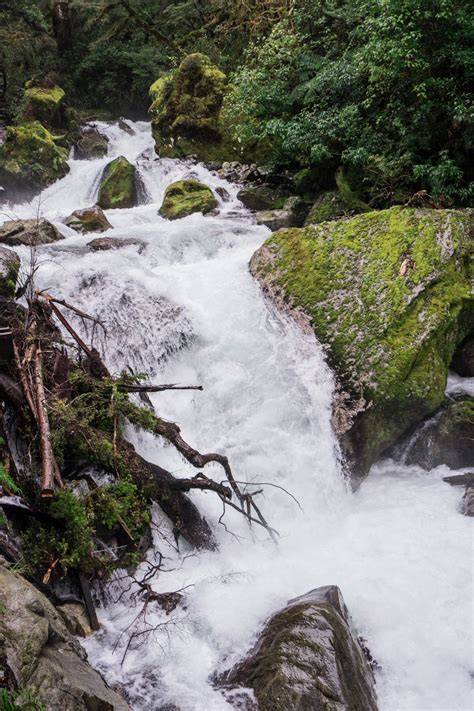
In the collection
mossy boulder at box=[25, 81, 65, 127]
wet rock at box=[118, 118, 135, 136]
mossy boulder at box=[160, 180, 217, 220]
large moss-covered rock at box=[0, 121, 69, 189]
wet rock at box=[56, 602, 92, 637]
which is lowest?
wet rock at box=[56, 602, 92, 637]

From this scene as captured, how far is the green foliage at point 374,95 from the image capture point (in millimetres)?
8250

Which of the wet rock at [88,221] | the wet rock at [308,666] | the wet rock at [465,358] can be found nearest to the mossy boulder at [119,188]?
the wet rock at [88,221]

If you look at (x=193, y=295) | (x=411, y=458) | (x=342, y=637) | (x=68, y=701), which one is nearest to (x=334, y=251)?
(x=193, y=295)

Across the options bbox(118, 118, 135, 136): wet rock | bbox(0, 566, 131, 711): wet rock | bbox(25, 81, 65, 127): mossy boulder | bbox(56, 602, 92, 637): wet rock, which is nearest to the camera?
bbox(0, 566, 131, 711): wet rock

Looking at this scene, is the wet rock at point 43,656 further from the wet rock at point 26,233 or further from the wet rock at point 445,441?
the wet rock at point 26,233

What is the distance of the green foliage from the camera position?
825 cm

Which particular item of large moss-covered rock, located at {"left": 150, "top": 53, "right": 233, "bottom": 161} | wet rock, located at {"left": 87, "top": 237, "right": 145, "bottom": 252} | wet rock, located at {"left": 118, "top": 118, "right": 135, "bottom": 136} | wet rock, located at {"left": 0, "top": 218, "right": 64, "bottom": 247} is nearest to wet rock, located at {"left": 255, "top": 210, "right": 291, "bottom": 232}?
wet rock, located at {"left": 87, "top": 237, "right": 145, "bottom": 252}

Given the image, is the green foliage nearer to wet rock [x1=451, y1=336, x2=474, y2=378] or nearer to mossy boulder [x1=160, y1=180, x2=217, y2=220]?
mossy boulder [x1=160, y1=180, x2=217, y2=220]

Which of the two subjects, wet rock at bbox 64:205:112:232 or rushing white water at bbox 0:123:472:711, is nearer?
rushing white water at bbox 0:123:472:711

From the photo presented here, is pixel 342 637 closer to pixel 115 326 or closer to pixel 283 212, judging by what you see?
pixel 115 326

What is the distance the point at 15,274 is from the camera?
4988mm

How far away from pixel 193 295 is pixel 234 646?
518 cm

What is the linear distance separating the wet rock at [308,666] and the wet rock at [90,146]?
1805 centimetres

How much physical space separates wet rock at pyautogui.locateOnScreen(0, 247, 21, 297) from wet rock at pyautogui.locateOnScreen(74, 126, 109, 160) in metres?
14.5
